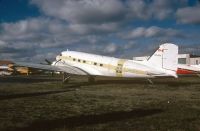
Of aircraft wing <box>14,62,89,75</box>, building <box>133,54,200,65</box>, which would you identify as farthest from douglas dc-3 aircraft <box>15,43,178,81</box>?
building <box>133,54,200,65</box>

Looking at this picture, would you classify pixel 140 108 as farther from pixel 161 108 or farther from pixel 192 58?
pixel 192 58

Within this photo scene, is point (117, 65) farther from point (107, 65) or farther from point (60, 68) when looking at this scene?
point (60, 68)

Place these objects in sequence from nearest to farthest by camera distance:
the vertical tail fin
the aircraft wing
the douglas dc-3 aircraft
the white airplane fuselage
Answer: the vertical tail fin
the douglas dc-3 aircraft
the white airplane fuselage
the aircraft wing

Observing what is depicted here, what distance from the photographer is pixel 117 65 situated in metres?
27.1

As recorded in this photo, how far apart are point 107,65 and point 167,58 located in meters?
6.26

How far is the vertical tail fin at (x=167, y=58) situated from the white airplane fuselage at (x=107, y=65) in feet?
1.07

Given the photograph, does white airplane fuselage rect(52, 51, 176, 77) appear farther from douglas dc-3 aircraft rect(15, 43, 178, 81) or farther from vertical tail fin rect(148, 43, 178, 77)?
vertical tail fin rect(148, 43, 178, 77)

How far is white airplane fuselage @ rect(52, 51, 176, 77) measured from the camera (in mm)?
25422

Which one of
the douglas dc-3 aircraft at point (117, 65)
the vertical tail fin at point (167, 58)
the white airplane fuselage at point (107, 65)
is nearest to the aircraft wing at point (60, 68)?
the douglas dc-3 aircraft at point (117, 65)

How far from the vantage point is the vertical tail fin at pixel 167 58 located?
24500 mm

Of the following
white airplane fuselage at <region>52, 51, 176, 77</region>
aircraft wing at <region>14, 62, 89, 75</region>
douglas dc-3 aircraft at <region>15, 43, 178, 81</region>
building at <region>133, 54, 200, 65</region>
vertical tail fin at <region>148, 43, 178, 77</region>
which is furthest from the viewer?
building at <region>133, 54, 200, 65</region>

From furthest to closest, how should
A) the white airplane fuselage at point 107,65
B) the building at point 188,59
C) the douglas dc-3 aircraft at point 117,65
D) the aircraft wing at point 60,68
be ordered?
the building at point 188,59, the aircraft wing at point 60,68, the white airplane fuselage at point 107,65, the douglas dc-3 aircraft at point 117,65

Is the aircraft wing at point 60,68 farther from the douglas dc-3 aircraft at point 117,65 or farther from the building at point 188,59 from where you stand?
the building at point 188,59

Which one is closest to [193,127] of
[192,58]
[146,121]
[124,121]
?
[146,121]
